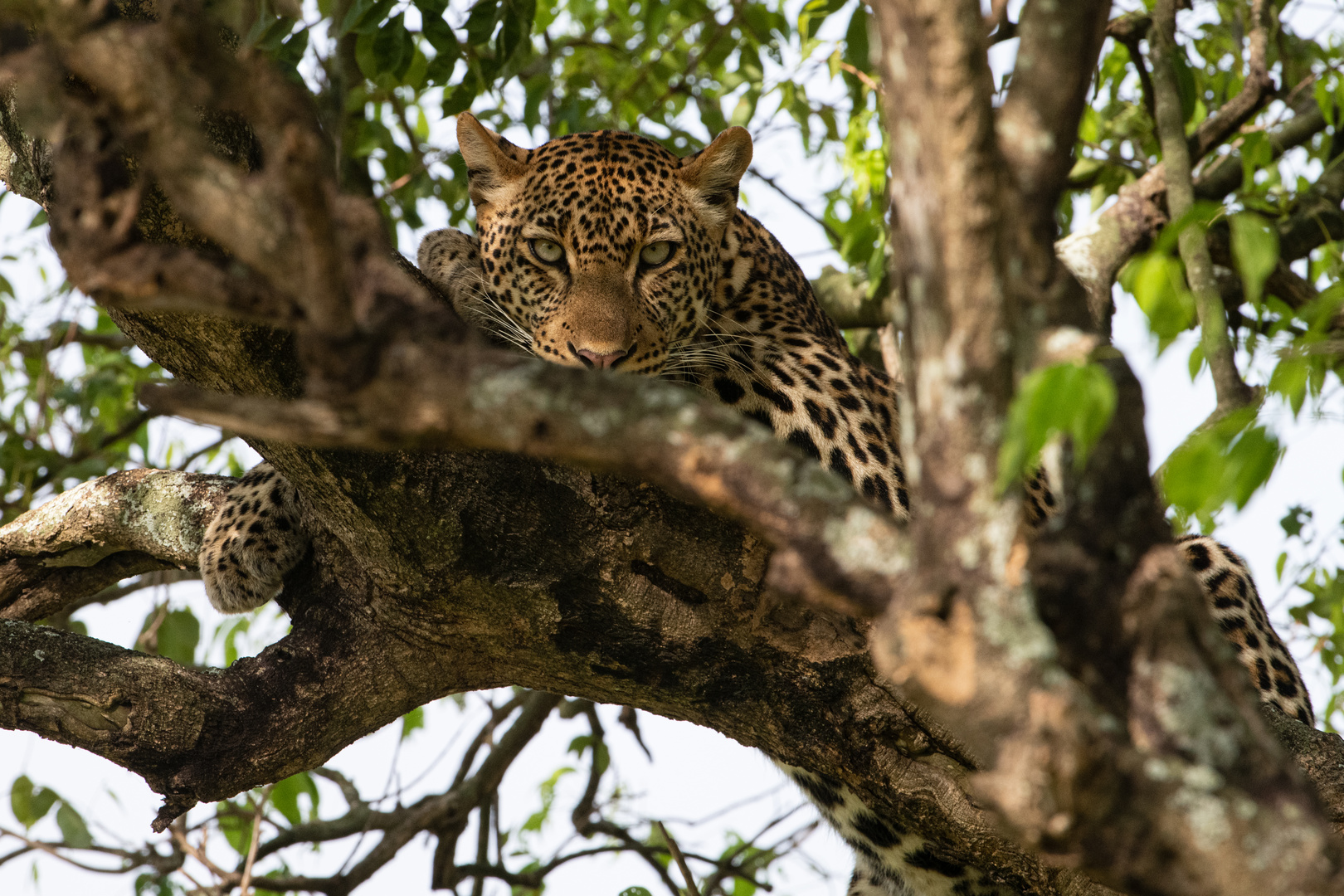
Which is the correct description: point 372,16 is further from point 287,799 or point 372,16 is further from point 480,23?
point 287,799

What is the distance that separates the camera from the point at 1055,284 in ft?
5.56

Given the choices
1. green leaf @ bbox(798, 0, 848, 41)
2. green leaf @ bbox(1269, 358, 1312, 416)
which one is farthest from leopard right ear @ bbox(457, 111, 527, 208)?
green leaf @ bbox(1269, 358, 1312, 416)

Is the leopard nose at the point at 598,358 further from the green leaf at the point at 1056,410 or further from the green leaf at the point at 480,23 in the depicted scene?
the green leaf at the point at 1056,410

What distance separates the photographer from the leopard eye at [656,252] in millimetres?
4816

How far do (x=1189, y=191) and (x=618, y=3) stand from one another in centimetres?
288

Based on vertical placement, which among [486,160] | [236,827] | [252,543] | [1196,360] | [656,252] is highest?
[486,160]

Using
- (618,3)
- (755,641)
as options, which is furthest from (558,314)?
(618,3)

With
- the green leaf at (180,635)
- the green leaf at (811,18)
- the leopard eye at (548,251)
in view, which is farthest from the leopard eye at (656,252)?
the green leaf at (180,635)

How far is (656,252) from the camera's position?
483 cm

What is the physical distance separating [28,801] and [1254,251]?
555 cm

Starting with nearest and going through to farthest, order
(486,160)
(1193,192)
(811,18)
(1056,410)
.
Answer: (1056,410) < (486,160) < (811,18) < (1193,192)

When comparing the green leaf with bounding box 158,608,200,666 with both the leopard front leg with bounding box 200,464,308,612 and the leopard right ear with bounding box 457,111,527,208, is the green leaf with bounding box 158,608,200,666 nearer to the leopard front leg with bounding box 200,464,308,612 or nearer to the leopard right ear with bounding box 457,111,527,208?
the leopard front leg with bounding box 200,464,308,612

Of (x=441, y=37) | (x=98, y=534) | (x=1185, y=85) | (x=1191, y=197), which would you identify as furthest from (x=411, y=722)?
(x=1185, y=85)

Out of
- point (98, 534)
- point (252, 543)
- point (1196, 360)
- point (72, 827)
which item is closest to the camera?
point (1196, 360)
